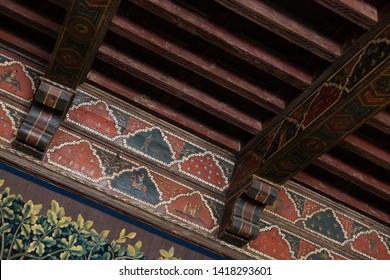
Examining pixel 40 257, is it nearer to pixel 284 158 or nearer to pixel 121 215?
pixel 121 215

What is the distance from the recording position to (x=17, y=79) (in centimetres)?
376

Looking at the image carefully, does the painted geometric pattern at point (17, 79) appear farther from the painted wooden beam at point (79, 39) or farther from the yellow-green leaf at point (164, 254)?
the yellow-green leaf at point (164, 254)

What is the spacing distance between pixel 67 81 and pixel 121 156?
2.23 feet

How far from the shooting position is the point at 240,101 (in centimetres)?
389

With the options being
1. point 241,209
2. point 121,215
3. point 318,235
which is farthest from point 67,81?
point 318,235

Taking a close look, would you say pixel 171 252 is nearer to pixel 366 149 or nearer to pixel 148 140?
pixel 148 140

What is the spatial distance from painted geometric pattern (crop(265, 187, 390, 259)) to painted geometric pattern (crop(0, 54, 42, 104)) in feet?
6.67

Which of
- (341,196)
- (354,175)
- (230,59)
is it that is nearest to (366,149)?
(354,175)

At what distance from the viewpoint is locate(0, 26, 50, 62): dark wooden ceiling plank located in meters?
3.77

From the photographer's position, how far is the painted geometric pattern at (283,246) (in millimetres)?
4031

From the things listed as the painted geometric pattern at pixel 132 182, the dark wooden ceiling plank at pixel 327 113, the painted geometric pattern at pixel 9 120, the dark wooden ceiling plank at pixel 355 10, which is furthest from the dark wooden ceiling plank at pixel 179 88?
the dark wooden ceiling plank at pixel 355 10

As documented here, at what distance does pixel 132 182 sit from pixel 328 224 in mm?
1698

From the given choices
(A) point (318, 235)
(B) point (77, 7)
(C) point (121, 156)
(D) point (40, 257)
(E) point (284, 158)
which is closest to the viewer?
(B) point (77, 7)

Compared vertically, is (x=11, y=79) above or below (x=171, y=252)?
above
